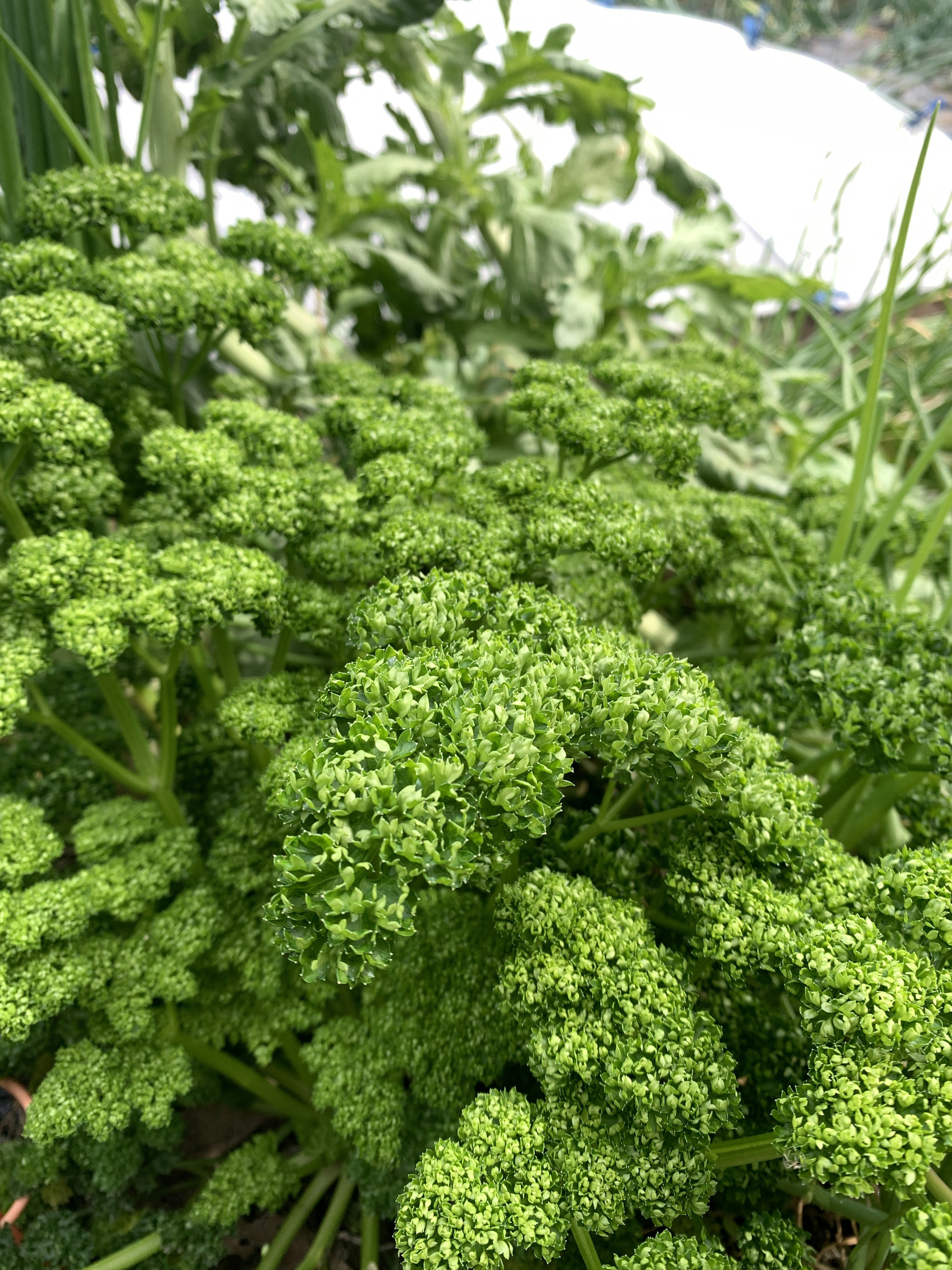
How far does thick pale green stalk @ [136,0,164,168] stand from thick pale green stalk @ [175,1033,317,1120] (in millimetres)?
1222

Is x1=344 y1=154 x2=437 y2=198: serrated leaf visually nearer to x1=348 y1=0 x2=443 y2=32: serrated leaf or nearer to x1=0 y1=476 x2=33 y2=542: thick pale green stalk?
x1=348 y1=0 x2=443 y2=32: serrated leaf

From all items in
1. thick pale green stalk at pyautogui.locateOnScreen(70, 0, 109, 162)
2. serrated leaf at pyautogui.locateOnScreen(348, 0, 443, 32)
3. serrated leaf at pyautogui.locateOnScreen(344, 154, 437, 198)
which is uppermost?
serrated leaf at pyautogui.locateOnScreen(348, 0, 443, 32)

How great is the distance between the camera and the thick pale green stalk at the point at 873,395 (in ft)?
2.96

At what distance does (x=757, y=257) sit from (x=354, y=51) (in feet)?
5.94

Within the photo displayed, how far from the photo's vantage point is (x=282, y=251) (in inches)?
44.4

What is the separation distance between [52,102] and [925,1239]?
4.94 feet

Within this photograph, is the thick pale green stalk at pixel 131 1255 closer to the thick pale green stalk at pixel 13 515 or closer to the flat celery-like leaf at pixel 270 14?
the thick pale green stalk at pixel 13 515

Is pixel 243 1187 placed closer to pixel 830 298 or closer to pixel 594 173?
pixel 594 173

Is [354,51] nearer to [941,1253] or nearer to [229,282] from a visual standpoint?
[229,282]

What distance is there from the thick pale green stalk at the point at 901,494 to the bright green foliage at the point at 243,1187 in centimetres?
114

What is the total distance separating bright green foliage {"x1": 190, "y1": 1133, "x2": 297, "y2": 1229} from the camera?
0.94m

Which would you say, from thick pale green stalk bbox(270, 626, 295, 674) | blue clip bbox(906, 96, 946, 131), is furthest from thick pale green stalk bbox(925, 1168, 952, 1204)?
blue clip bbox(906, 96, 946, 131)

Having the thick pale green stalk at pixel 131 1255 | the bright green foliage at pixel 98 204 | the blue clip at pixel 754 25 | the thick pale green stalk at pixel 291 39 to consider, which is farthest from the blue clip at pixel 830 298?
the thick pale green stalk at pixel 131 1255

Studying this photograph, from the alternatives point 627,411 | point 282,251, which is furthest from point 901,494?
point 282,251
